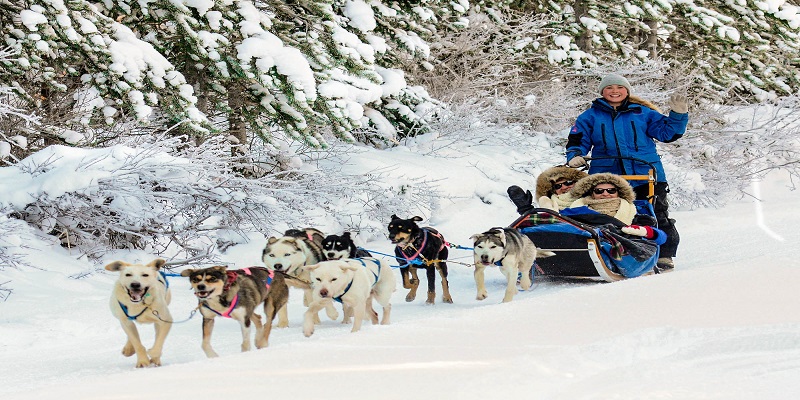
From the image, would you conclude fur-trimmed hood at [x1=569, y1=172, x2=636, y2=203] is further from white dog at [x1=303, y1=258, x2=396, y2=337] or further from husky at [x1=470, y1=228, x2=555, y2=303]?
white dog at [x1=303, y1=258, x2=396, y2=337]

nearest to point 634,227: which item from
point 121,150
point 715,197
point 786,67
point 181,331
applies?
point 181,331

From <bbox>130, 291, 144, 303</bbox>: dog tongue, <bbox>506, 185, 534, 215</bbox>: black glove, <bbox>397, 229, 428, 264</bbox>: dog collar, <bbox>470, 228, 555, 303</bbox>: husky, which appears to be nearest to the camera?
<bbox>130, 291, 144, 303</bbox>: dog tongue

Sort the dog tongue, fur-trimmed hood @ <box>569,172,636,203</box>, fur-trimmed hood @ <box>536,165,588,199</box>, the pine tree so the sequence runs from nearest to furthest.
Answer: the dog tongue, the pine tree, fur-trimmed hood @ <box>569,172,636,203</box>, fur-trimmed hood @ <box>536,165,588,199</box>

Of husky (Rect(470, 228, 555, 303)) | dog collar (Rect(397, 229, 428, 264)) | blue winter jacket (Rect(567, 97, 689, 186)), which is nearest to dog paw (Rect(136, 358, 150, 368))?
husky (Rect(470, 228, 555, 303))

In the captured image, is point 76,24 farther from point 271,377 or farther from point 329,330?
point 271,377

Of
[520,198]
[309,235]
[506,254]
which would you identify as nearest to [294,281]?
[309,235]

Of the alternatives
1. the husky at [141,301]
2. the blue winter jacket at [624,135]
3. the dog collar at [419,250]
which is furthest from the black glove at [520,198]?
the husky at [141,301]

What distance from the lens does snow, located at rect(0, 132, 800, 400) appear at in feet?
13.0

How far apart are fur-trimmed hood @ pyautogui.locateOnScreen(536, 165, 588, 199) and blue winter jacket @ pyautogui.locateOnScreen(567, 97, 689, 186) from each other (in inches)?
A: 6.0

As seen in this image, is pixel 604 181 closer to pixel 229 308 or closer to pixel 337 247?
pixel 337 247

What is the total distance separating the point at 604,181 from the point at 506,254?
5.43ft

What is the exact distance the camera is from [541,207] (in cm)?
866

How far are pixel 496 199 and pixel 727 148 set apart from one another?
19.8ft

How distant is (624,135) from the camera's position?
9.28m
